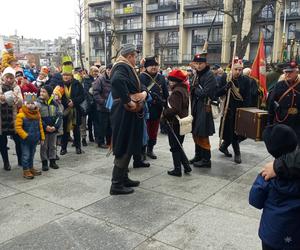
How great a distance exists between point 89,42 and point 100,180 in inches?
2221

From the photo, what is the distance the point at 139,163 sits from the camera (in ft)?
20.7

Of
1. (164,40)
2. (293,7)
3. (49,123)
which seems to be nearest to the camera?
(49,123)

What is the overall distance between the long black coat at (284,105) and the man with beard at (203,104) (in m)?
1.11

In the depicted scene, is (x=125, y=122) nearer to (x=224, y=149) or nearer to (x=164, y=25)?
(x=224, y=149)

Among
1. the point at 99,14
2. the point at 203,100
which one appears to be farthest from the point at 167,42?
the point at 203,100

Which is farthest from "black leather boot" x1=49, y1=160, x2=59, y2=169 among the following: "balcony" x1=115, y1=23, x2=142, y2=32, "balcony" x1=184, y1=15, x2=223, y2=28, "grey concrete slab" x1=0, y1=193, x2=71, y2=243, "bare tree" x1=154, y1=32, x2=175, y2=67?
"balcony" x1=115, y1=23, x2=142, y2=32

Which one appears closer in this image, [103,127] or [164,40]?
[103,127]

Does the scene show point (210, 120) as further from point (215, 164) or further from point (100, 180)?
point (100, 180)

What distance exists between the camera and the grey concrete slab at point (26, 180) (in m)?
5.36

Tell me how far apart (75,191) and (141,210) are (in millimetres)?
1229

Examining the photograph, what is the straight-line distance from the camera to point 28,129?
570 centimetres

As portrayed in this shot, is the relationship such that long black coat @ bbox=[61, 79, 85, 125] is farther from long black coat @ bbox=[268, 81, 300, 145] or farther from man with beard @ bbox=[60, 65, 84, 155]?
long black coat @ bbox=[268, 81, 300, 145]

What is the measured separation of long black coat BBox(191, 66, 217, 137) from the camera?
5.97 meters

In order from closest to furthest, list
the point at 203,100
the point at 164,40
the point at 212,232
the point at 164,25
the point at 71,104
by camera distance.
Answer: the point at 212,232
the point at 203,100
the point at 71,104
the point at 164,25
the point at 164,40
